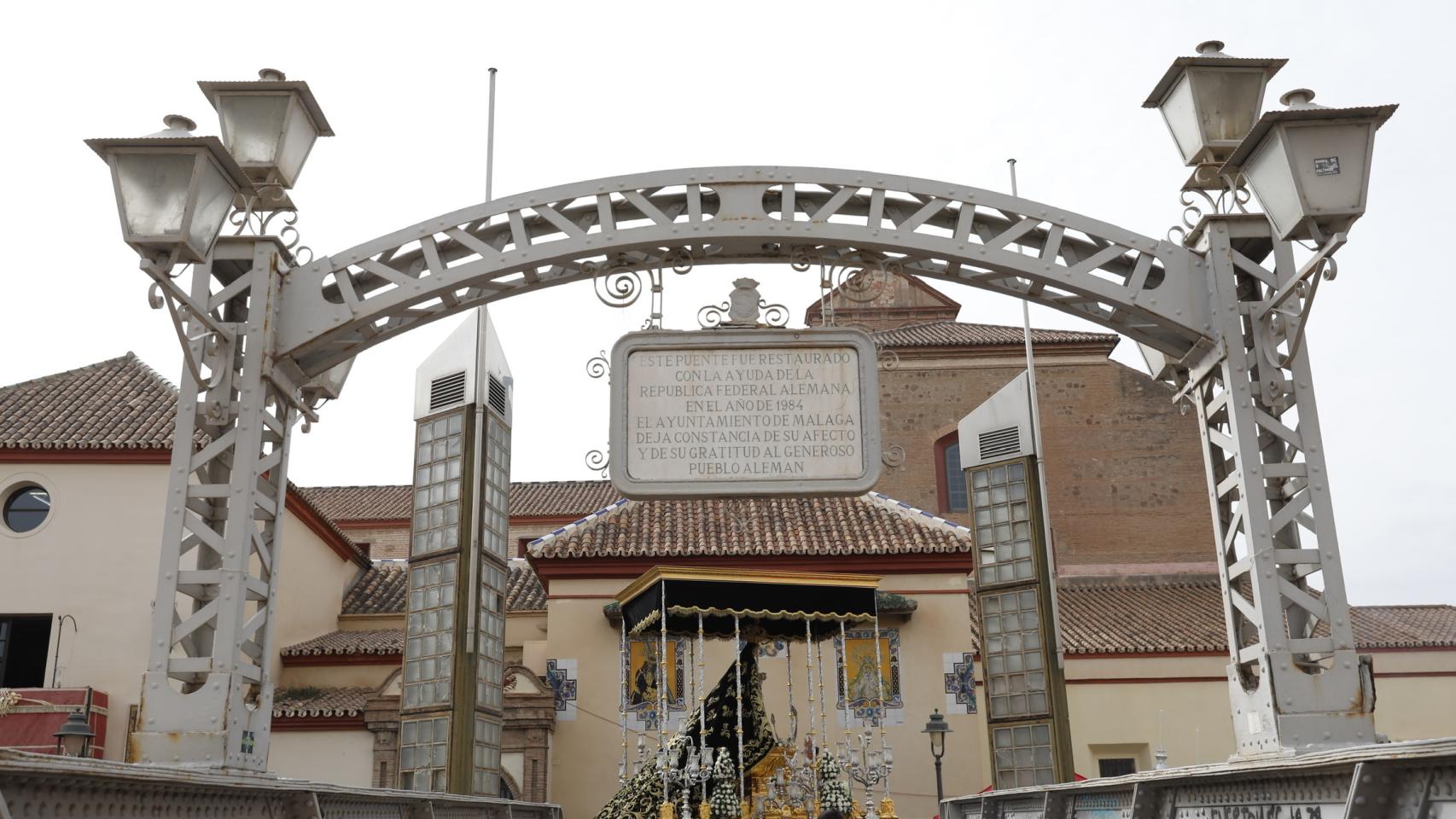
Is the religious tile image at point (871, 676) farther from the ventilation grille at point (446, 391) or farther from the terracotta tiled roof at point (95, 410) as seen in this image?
the terracotta tiled roof at point (95, 410)

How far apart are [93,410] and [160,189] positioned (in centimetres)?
1654

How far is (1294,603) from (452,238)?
5.60 m

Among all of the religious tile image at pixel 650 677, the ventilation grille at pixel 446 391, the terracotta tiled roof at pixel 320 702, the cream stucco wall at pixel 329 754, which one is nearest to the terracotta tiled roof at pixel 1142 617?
the religious tile image at pixel 650 677

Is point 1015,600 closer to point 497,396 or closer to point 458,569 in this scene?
point 458,569

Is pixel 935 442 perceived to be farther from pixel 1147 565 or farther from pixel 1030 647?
pixel 1030 647

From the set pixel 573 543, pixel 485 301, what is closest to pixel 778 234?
pixel 485 301

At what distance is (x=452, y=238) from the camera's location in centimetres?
798

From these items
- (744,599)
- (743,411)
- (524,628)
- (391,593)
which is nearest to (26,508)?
(391,593)

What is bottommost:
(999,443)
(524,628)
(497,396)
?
(524,628)

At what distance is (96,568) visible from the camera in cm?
1941

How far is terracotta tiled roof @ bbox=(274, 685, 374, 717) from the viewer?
19.6m

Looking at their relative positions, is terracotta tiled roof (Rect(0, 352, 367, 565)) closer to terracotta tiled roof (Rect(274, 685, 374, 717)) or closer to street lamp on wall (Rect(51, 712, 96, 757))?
terracotta tiled roof (Rect(274, 685, 374, 717))

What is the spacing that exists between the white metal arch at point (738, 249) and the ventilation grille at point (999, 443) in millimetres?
6042

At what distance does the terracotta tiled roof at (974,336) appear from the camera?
101 ft
